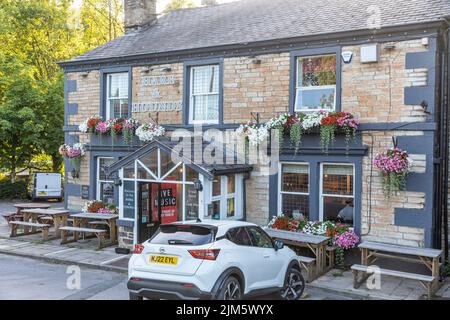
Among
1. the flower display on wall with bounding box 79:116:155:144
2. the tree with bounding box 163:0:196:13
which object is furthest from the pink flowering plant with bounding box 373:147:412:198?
the tree with bounding box 163:0:196:13

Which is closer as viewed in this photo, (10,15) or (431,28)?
(431,28)

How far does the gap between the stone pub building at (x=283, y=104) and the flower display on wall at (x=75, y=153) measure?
0.67ft

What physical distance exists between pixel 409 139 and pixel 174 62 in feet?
23.9

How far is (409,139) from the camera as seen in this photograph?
10.9 metres

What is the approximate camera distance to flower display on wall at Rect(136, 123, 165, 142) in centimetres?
1422

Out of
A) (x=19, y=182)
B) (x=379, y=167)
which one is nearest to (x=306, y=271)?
(x=379, y=167)

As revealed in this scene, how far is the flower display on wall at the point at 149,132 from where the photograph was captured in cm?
1422

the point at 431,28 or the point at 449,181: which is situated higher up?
the point at 431,28

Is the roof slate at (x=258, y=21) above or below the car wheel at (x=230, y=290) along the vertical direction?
above

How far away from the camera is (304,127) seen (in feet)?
38.8

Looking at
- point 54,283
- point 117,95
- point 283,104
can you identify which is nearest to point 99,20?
point 117,95

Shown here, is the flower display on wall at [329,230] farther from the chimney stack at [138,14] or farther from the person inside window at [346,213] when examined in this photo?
the chimney stack at [138,14]

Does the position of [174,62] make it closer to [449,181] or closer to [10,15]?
[449,181]

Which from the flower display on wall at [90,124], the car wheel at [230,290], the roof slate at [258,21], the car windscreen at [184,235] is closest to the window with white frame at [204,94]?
the roof slate at [258,21]
